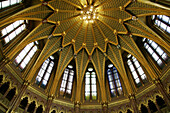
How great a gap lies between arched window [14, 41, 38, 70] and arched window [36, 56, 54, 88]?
297 cm

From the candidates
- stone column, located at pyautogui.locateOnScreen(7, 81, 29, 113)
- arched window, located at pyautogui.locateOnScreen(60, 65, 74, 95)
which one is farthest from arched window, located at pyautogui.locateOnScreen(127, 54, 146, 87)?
stone column, located at pyautogui.locateOnScreen(7, 81, 29, 113)

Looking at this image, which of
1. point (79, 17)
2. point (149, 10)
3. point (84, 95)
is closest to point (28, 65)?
point (84, 95)

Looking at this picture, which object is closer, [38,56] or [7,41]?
[7,41]

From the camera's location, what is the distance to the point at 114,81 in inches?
1068

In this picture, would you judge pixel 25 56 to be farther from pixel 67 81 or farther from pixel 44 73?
pixel 67 81

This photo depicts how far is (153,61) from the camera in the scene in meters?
23.3

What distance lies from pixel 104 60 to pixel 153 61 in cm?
847

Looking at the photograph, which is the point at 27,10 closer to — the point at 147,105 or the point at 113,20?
the point at 113,20

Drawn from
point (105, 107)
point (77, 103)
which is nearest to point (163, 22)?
point (105, 107)

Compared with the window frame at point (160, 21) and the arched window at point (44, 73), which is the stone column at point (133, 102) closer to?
the window frame at point (160, 21)

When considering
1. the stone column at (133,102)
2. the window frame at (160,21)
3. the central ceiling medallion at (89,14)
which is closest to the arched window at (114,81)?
the stone column at (133,102)

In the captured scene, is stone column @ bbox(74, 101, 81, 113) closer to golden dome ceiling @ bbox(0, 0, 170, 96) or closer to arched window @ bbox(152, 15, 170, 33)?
golden dome ceiling @ bbox(0, 0, 170, 96)

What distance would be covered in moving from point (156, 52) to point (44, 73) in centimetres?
1839

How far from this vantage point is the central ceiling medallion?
26.8 meters
